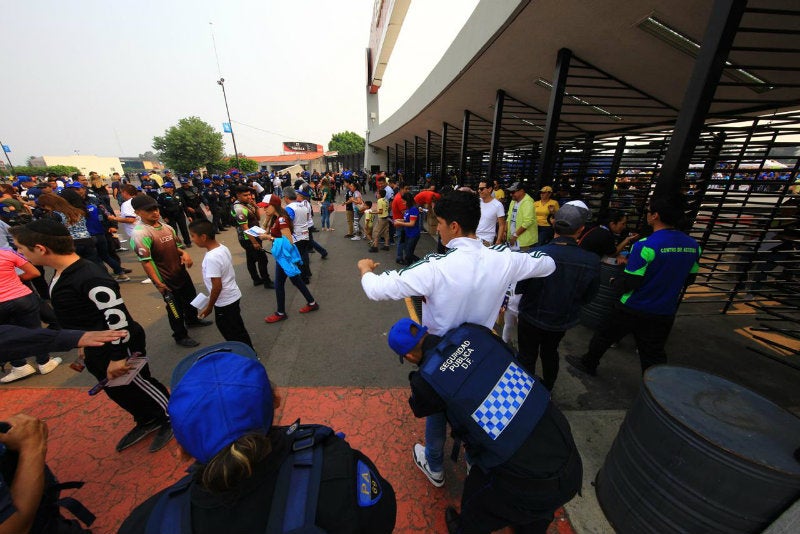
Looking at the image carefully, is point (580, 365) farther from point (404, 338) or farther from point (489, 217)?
point (404, 338)

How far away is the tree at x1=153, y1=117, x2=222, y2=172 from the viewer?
160ft

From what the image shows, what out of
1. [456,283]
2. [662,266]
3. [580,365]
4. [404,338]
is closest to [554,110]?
[662,266]

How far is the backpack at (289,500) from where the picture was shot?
80 centimetres

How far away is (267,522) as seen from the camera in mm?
814

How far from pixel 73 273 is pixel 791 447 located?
4369mm

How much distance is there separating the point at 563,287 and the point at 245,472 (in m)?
2.35

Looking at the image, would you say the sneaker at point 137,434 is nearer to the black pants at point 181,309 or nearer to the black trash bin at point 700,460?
the black pants at point 181,309

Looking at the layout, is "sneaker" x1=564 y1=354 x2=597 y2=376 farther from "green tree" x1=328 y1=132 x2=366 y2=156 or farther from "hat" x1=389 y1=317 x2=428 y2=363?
"green tree" x1=328 y1=132 x2=366 y2=156

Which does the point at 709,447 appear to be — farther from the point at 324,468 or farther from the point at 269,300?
the point at 269,300

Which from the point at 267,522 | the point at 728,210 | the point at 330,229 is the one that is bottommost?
the point at 330,229

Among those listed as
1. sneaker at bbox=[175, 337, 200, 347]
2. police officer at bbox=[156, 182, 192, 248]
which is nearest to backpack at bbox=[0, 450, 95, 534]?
sneaker at bbox=[175, 337, 200, 347]

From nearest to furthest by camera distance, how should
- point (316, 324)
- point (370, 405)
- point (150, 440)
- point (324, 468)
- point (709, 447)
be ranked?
point (324, 468)
point (709, 447)
point (150, 440)
point (370, 405)
point (316, 324)

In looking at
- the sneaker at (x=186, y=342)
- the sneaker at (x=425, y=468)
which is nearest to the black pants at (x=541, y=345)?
the sneaker at (x=425, y=468)

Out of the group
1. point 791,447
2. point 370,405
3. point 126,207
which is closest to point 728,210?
point 791,447
